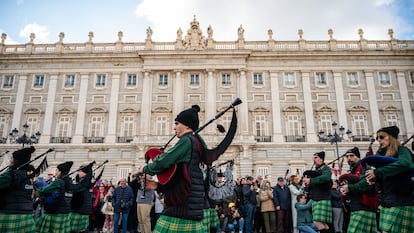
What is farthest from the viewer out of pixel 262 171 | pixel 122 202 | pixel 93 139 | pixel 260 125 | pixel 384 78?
pixel 384 78

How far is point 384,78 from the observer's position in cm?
2889

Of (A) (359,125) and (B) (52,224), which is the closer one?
(B) (52,224)

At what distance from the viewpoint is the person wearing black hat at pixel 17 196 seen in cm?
493

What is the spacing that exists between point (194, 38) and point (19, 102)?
57.5 feet

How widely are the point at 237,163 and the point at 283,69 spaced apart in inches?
400

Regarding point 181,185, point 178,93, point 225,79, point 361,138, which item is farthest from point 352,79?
point 181,185

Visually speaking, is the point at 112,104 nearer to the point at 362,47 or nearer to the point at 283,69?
the point at 283,69

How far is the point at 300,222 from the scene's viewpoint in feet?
28.6

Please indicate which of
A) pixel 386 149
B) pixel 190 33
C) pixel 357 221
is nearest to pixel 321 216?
pixel 357 221

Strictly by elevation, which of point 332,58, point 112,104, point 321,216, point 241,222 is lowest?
point 241,222

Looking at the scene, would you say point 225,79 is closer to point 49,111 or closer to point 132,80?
point 132,80

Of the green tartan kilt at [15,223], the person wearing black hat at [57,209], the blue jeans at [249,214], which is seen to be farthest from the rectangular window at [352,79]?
the green tartan kilt at [15,223]

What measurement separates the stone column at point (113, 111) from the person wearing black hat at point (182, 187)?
25193mm

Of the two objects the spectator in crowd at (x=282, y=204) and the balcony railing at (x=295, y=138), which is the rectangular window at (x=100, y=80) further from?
the spectator in crowd at (x=282, y=204)
